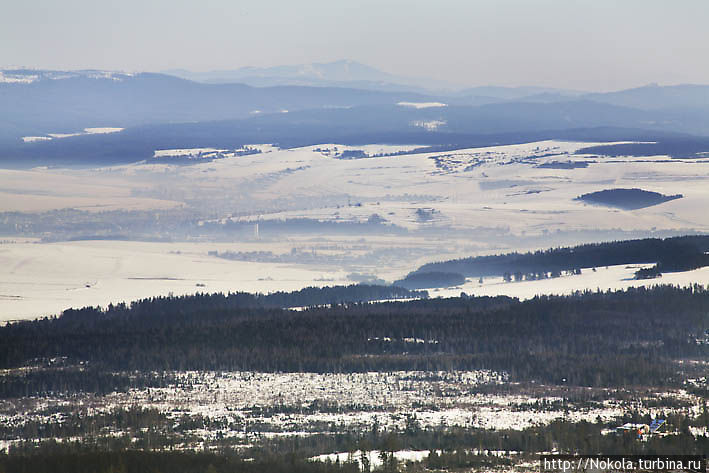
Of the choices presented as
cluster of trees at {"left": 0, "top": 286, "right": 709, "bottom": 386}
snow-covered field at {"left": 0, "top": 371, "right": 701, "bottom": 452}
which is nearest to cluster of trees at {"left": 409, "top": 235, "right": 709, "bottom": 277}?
cluster of trees at {"left": 0, "top": 286, "right": 709, "bottom": 386}

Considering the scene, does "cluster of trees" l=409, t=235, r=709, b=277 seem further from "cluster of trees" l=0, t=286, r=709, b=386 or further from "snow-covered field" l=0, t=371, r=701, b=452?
"snow-covered field" l=0, t=371, r=701, b=452

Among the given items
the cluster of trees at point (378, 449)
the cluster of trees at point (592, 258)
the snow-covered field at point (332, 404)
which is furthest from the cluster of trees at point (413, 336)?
the cluster of trees at point (592, 258)

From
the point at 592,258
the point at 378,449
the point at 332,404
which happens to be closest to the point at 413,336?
the point at 332,404

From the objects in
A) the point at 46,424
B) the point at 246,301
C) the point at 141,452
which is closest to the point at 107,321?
the point at 246,301

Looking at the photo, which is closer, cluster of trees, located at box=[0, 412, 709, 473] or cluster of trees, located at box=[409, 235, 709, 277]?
cluster of trees, located at box=[0, 412, 709, 473]

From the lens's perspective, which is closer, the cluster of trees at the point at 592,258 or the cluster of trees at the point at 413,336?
the cluster of trees at the point at 413,336

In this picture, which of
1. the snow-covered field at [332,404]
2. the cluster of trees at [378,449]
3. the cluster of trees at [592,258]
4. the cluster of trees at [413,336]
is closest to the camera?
the cluster of trees at [378,449]

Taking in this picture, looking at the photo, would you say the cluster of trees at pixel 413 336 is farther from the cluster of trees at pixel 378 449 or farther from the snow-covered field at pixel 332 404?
the cluster of trees at pixel 378 449
